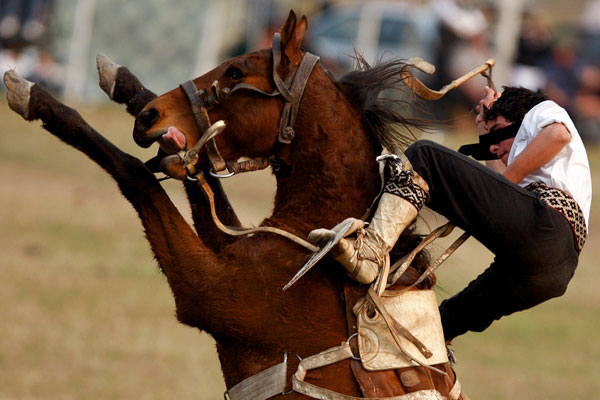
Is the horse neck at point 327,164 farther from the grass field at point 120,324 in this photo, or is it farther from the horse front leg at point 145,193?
the grass field at point 120,324

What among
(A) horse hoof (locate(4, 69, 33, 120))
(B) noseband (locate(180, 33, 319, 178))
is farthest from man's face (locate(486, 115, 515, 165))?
(A) horse hoof (locate(4, 69, 33, 120))

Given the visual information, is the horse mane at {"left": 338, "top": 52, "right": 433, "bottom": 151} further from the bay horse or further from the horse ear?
the horse ear

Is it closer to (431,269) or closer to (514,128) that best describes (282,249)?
(431,269)

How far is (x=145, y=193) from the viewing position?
15.1 ft

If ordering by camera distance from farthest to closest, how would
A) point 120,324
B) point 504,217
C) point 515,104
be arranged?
1. point 120,324
2. point 515,104
3. point 504,217

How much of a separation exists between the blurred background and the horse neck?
47 centimetres

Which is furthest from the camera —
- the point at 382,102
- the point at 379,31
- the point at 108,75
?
the point at 379,31

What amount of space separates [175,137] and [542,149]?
167cm

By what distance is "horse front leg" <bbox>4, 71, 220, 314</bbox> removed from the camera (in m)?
4.54

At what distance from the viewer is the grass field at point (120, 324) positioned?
28.2 ft

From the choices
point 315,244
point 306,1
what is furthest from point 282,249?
point 306,1

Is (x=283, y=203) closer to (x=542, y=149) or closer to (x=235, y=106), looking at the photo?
(x=235, y=106)

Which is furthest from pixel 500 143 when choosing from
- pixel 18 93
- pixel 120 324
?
pixel 120 324

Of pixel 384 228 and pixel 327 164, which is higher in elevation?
pixel 327 164
